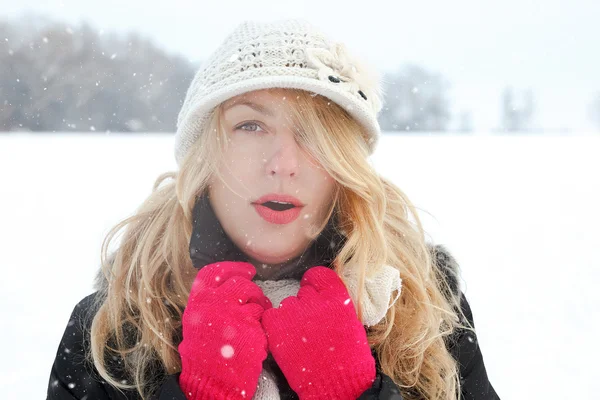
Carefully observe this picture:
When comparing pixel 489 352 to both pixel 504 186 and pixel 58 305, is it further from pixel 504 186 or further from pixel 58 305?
pixel 504 186

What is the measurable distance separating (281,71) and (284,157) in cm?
23

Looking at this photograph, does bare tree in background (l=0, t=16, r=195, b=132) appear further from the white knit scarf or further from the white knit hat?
the white knit scarf

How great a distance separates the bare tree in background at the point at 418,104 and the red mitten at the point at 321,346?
2071cm

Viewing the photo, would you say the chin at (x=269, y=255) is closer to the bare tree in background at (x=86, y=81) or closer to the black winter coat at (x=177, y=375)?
the black winter coat at (x=177, y=375)

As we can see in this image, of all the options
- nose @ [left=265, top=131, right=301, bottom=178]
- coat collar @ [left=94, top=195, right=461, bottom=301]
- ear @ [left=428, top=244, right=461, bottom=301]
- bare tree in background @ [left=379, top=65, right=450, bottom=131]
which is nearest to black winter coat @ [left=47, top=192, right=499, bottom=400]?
coat collar @ [left=94, top=195, right=461, bottom=301]

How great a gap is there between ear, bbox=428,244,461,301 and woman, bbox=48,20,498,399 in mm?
121

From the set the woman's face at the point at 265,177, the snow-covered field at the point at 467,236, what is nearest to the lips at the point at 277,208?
the woman's face at the point at 265,177

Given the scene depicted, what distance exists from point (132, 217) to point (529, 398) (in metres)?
2.38

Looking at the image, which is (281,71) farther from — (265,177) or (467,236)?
(467,236)

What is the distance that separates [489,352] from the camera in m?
3.37

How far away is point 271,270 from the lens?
1.60 metres

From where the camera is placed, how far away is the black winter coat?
145 cm

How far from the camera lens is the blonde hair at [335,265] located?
1.47 meters

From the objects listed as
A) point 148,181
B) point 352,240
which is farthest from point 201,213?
point 148,181
